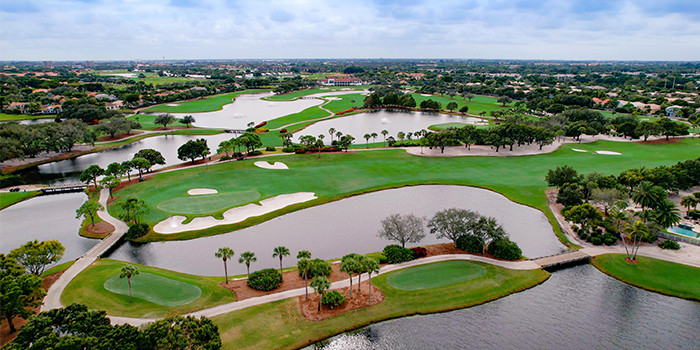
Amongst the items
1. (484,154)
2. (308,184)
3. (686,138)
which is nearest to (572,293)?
(308,184)

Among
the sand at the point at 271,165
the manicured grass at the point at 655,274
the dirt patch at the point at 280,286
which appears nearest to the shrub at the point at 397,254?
the dirt patch at the point at 280,286

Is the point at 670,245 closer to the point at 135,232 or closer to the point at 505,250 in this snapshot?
the point at 505,250

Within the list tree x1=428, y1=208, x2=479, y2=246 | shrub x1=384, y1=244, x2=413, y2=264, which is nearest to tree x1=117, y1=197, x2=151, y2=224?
shrub x1=384, y1=244, x2=413, y2=264

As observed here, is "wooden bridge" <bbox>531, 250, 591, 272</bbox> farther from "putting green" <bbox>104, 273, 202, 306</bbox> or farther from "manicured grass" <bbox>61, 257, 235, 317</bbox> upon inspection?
"putting green" <bbox>104, 273, 202, 306</bbox>

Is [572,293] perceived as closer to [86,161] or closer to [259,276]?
[259,276]

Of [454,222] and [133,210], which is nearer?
[454,222]

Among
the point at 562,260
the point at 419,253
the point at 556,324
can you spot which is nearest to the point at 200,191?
the point at 419,253
